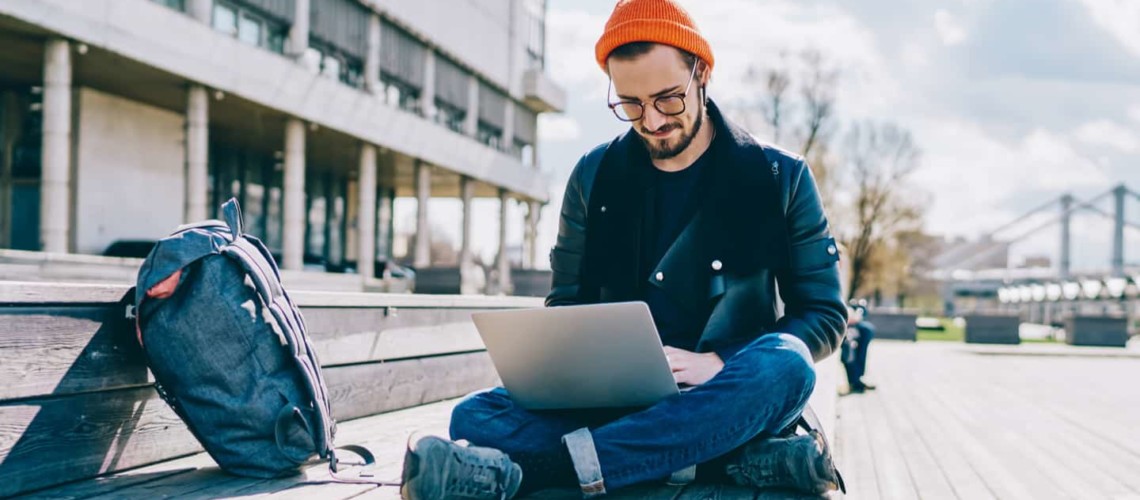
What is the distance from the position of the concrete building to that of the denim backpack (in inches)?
608

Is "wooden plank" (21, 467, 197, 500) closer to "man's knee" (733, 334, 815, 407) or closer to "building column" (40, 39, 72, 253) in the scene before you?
"man's knee" (733, 334, 815, 407)

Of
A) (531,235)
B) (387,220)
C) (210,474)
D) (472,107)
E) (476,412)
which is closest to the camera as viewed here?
(476,412)

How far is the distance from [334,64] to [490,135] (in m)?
12.4

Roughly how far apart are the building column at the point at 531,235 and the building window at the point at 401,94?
459 inches

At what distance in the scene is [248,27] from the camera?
2286cm

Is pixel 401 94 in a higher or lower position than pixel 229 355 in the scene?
higher

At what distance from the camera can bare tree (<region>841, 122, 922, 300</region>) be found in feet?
129

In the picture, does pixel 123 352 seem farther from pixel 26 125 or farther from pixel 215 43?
pixel 26 125

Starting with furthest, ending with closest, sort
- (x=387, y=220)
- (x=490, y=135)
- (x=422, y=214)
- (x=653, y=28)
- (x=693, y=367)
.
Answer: (x=387, y=220) < (x=490, y=135) < (x=422, y=214) < (x=653, y=28) < (x=693, y=367)

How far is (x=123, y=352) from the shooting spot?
9.36 feet

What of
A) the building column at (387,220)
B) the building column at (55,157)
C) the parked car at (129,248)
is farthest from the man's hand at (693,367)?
the building column at (387,220)

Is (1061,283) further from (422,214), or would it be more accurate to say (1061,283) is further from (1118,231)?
(422,214)

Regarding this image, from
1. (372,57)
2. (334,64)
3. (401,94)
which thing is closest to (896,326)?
(401,94)

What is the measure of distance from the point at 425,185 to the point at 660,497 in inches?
1178
